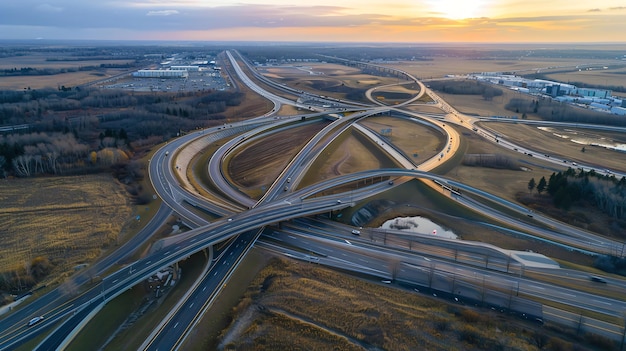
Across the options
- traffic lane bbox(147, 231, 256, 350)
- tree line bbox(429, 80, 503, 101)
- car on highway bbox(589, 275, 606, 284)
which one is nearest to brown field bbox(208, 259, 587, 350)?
traffic lane bbox(147, 231, 256, 350)

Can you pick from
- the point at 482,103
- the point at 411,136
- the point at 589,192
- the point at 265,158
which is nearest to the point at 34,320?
the point at 265,158

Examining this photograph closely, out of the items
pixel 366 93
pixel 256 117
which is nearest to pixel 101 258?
pixel 256 117

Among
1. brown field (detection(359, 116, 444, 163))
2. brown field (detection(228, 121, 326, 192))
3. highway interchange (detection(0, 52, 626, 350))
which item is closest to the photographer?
highway interchange (detection(0, 52, 626, 350))

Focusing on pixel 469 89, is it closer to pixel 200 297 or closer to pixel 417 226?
pixel 417 226

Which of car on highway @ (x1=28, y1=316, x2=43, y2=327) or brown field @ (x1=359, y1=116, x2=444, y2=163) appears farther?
brown field @ (x1=359, y1=116, x2=444, y2=163)

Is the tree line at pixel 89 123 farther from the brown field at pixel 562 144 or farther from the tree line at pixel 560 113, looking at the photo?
the tree line at pixel 560 113

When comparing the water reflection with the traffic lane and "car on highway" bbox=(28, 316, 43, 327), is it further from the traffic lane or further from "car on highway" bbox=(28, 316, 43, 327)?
"car on highway" bbox=(28, 316, 43, 327)

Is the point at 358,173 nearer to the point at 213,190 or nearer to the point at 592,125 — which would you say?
the point at 213,190
